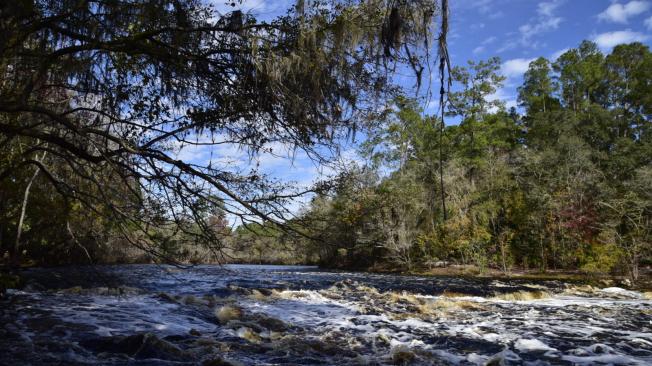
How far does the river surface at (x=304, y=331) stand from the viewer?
4730mm

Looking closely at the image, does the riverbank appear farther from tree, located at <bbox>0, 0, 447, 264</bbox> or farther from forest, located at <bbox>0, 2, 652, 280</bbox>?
tree, located at <bbox>0, 0, 447, 264</bbox>

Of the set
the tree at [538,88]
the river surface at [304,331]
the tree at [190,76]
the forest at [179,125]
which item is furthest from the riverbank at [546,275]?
the tree at [538,88]

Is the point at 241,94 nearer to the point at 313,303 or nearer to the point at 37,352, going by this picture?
the point at 37,352

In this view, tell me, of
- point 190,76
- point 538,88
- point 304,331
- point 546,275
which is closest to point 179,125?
point 190,76

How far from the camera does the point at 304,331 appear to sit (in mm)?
6453

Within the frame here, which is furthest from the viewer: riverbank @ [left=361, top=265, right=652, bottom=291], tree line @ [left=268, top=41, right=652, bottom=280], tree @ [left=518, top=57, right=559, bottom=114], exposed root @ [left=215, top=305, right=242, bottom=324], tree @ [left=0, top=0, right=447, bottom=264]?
tree @ [left=518, top=57, right=559, bottom=114]

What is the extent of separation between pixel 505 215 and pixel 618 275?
780 cm

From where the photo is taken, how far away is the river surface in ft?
15.5

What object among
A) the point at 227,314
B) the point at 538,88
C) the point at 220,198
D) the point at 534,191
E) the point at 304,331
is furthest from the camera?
the point at 538,88

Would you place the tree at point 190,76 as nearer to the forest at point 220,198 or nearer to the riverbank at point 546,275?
the forest at point 220,198

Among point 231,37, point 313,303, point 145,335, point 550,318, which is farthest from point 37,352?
point 550,318

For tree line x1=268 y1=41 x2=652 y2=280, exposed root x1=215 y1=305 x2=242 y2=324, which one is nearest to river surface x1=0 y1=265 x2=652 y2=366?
exposed root x1=215 y1=305 x2=242 y2=324

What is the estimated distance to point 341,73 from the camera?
11.8 feet

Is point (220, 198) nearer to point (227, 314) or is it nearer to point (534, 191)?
point (227, 314)
